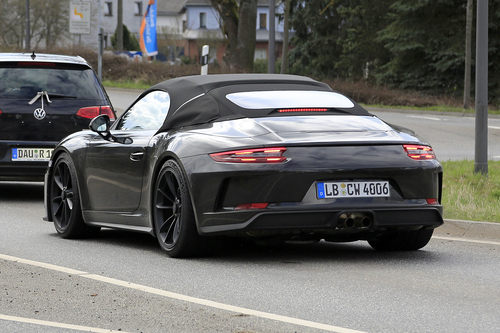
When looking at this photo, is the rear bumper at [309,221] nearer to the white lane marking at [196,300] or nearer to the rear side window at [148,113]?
the white lane marking at [196,300]

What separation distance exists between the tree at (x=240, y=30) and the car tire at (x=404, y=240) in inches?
1369

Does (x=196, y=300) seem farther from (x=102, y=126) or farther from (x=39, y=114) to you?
(x=39, y=114)

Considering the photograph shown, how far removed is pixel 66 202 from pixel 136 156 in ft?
4.57

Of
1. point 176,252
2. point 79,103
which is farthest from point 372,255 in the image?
point 79,103

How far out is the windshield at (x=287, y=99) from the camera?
22.6ft

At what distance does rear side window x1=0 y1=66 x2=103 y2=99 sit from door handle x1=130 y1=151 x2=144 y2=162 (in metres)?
4.27

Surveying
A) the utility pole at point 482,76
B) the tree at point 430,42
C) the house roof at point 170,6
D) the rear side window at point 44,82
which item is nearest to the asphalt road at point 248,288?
the rear side window at point 44,82

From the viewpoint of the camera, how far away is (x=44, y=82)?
37.1ft

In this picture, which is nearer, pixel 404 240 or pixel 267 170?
pixel 267 170

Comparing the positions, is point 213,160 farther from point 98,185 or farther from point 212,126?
point 98,185

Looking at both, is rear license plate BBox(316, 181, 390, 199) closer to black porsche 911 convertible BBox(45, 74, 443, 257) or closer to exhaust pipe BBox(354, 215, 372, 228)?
black porsche 911 convertible BBox(45, 74, 443, 257)

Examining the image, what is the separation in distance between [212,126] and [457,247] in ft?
8.18

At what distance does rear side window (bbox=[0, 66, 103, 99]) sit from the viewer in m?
11.3

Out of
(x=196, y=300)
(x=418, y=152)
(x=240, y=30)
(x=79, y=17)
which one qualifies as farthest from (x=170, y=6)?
(x=196, y=300)
